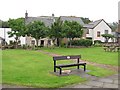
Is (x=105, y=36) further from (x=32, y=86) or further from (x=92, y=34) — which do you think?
(x=32, y=86)

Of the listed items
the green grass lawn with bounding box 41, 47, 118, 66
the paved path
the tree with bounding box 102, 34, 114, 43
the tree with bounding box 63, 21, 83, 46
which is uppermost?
the tree with bounding box 63, 21, 83, 46

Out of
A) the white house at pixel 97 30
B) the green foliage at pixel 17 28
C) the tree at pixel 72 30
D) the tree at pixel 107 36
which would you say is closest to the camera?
the tree at pixel 72 30

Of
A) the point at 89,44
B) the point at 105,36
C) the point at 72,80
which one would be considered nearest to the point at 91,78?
the point at 72,80

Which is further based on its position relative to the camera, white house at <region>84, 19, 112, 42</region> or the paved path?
white house at <region>84, 19, 112, 42</region>

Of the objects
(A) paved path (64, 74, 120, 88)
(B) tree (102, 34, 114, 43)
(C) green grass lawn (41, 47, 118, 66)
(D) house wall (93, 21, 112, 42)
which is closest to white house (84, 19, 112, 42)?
(D) house wall (93, 21, 112, 42)

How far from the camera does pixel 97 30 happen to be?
60.5 metres

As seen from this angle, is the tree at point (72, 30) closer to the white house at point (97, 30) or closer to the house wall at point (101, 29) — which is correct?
the white house at point (97, 30)

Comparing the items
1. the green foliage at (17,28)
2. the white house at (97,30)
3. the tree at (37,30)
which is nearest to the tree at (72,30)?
the tree at (37,30)

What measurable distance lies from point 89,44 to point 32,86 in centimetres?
3960

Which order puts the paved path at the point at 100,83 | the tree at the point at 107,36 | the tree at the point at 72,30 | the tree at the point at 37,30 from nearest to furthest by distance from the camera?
the paved path at the point at 100,83, the tree at the point at 37,30, the tree at the point at 72,30, the tree at the point at 107,36

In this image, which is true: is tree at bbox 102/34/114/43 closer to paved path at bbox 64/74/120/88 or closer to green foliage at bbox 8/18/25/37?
green foliage at bbox 8/18/25/37

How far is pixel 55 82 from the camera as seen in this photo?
1102 centimetres

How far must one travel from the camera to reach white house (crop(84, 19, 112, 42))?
59394 millimetres

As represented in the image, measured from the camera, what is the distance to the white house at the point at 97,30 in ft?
195
